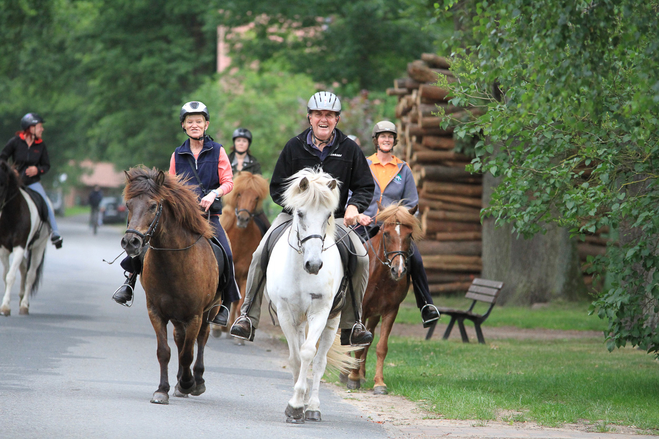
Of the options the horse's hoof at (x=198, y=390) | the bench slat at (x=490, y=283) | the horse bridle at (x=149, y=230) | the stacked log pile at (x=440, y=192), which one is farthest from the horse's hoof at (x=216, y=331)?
the stacked log pile at (x=440, y=192)

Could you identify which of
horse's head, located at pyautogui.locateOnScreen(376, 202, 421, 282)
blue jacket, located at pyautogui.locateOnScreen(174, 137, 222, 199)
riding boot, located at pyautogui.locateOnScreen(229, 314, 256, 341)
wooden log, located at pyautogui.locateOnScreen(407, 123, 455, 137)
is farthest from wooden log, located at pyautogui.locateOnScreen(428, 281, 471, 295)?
riding boot, located at pyautogui.locateOnScreen(229, 314, 256, 341)

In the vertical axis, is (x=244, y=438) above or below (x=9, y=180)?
below

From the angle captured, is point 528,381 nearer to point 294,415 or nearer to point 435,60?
point 294,415

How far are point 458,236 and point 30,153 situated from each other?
32.2 feet

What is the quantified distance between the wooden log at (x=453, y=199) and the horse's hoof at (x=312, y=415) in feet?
40.4

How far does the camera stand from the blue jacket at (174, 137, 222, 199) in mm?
8680

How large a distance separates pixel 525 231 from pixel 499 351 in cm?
329

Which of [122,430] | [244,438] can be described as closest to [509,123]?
[244,438]

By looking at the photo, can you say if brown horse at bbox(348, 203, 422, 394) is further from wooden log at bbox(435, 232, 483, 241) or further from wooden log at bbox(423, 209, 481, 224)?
wooden log at bbox(435, 232, 483, 241)

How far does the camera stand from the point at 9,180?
1316 centimetres

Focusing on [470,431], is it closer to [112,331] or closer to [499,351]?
[499,351]

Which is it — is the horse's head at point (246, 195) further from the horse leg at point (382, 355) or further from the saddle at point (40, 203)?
the horse leg at point (382, 355)

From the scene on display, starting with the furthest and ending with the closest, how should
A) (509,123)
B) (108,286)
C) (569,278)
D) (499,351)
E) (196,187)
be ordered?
(108,286) → (569,278) → (499,351) → (196,187) → (509,123)

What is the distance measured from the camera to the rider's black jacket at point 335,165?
783 cm
